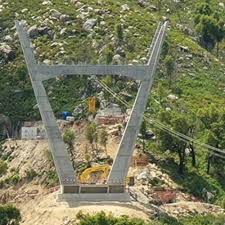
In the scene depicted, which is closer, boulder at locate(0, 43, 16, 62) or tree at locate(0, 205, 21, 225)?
tree at locate(0, 205, 21, 225)

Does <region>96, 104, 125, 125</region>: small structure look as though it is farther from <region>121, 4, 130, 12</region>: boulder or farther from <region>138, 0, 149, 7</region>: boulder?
<region>138, 0, 149, 7</region>: boulder

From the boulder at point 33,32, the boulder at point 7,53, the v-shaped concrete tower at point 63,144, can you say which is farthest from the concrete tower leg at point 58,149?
the boulder at point 33,32

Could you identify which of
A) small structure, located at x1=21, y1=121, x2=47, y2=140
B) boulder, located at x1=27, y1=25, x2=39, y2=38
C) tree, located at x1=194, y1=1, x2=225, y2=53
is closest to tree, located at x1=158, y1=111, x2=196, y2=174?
small structure, located at x1=21, y1=121, x2=47, y2=140

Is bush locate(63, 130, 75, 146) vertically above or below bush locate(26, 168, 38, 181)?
above

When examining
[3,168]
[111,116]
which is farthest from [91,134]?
[3,168]

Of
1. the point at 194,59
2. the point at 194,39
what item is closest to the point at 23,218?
the point at 194,59

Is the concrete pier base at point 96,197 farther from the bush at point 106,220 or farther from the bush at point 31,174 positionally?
the bush at point 31,174
